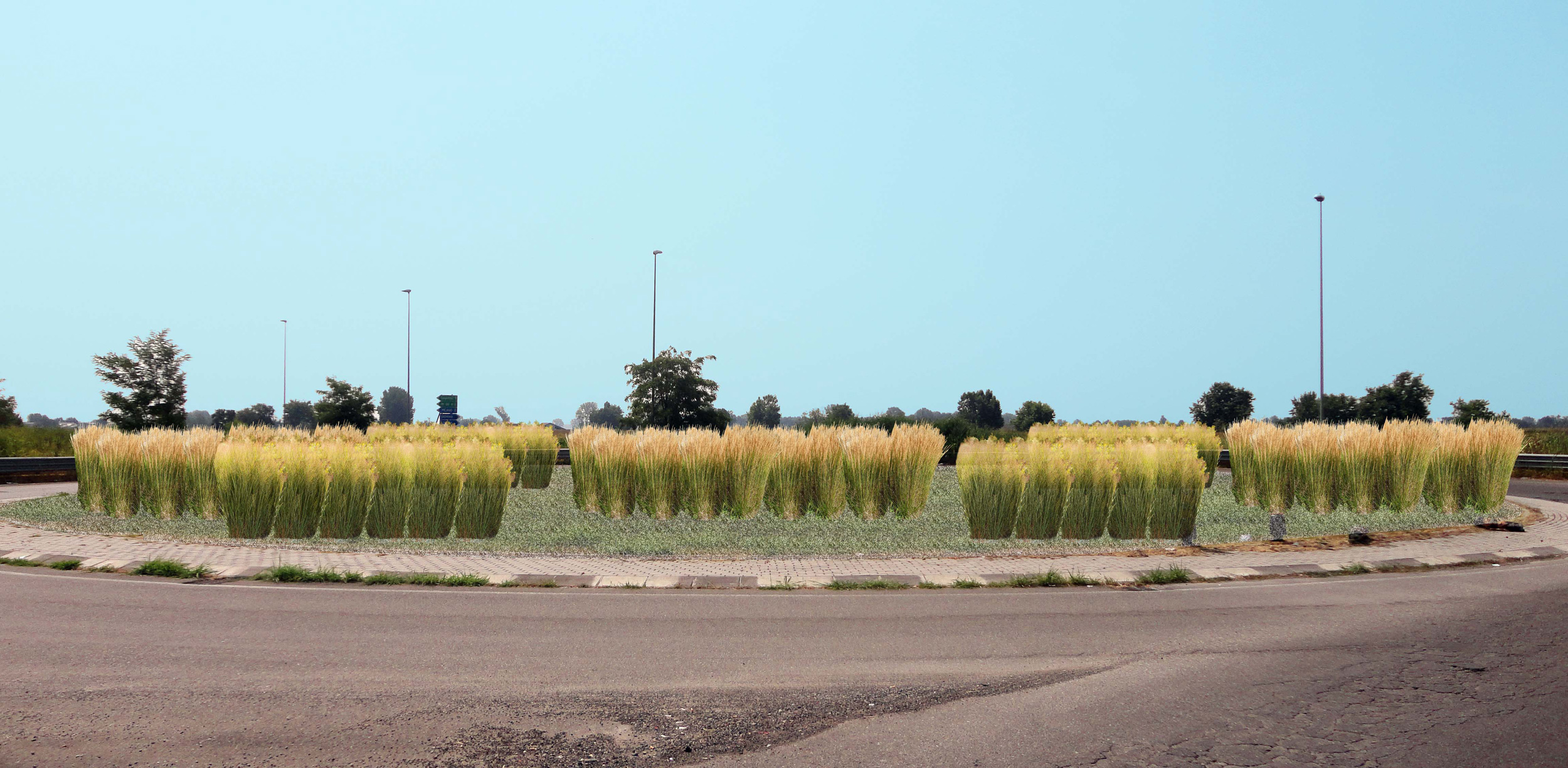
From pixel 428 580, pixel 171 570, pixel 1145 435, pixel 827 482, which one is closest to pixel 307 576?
pixel 428 580

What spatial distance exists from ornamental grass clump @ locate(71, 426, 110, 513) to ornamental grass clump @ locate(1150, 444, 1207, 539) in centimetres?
1874

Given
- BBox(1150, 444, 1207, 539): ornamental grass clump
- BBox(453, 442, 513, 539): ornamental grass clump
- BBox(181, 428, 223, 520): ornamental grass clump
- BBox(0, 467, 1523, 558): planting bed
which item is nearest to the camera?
BBox(0, 467, 1523, 558): planting bed

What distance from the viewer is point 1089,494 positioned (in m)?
13.9

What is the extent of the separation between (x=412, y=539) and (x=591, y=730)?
948 cm

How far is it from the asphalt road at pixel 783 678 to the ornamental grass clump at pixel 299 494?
411cm

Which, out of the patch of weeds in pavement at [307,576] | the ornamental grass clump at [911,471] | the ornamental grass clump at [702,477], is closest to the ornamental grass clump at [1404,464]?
the ornamental grass clump at [911,471]

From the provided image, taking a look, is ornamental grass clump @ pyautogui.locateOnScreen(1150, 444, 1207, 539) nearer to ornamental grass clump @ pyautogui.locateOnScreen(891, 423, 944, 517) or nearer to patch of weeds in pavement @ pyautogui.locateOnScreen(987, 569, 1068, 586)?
ornamental grass clump @ pyautogui.locateOnScreen(891, 423, 944, 517)

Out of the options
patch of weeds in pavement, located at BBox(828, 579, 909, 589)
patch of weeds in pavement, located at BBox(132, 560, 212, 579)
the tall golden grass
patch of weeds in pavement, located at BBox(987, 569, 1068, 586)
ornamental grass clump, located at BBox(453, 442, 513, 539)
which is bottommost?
patch of weeds in pavement, located at BBox(132, 560, 212, 579)

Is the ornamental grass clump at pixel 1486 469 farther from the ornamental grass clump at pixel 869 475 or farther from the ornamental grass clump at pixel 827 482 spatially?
the ornamental grass clump at pixel 827 482

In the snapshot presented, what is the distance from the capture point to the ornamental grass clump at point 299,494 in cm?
1414

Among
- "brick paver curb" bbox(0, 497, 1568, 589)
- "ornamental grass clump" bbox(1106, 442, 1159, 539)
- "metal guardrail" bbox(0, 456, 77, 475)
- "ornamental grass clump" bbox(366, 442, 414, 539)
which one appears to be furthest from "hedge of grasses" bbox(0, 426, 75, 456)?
"ornamental grass clump" bbox(1106, 442, 1159, 539)

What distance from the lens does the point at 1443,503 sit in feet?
57.6

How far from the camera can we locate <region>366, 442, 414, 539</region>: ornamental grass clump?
46.3 feet

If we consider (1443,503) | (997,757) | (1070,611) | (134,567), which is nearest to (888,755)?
(997,757)
